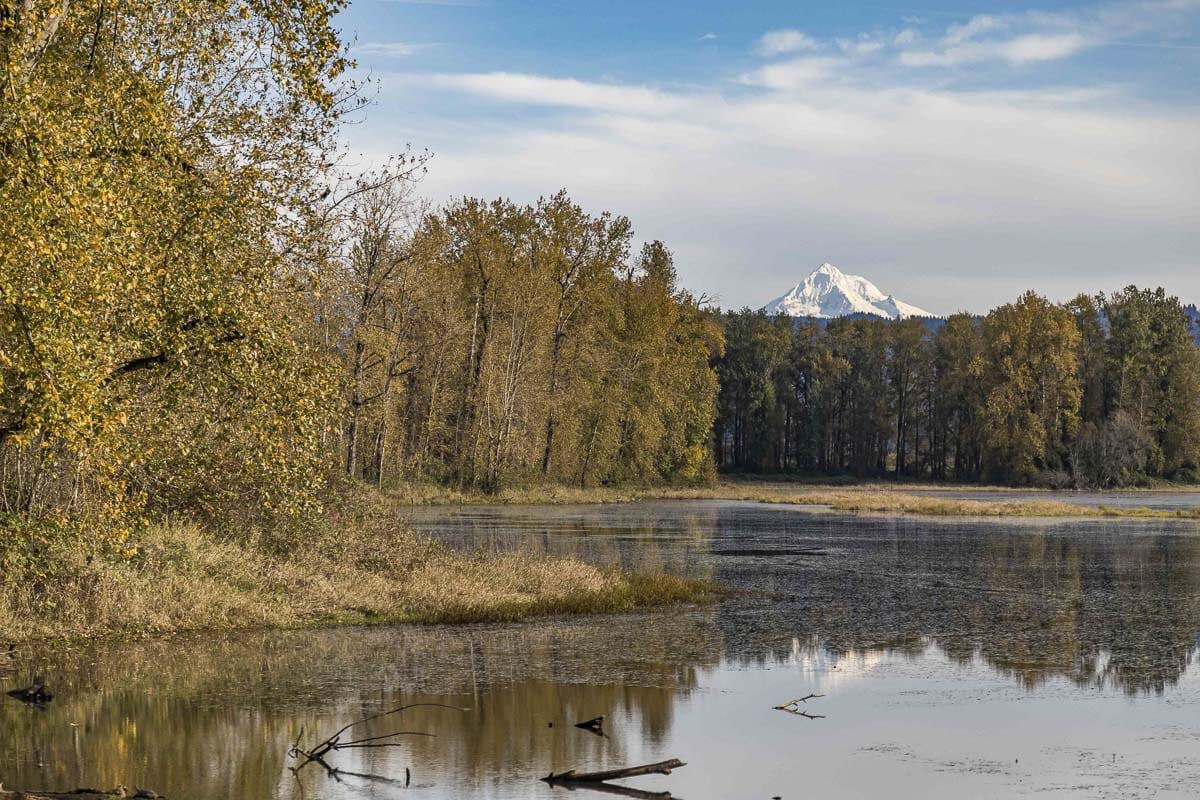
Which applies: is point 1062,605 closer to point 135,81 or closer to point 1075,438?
point 135,81

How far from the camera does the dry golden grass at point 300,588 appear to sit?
17.0 m

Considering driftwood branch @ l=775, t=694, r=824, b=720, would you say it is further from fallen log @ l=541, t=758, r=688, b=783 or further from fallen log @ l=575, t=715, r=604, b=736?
fallen log @ l=541, t=758, r=688, b=783

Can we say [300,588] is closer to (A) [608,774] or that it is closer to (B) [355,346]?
(A) [608,774]

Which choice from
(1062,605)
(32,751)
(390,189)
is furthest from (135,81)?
(390,189)

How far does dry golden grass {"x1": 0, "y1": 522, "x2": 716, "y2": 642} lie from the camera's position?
17016 millimetres

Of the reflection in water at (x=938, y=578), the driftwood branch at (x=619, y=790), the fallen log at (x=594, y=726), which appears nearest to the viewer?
the driftwood branch at (x=619, y=790)

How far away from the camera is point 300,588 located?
20.0 metres

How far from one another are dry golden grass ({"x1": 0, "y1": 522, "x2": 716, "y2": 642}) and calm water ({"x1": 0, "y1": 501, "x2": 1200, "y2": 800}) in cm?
79

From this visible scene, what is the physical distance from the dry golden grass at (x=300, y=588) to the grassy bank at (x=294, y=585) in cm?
2

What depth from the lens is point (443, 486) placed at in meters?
63.8

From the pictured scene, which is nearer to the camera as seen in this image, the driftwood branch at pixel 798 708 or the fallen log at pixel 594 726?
the fallen log at pixel 594 726

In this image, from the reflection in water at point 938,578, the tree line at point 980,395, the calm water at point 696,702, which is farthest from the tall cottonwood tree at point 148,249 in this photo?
the tree line at point 980,395

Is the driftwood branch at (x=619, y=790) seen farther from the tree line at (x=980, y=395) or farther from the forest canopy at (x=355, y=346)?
the tree line at (x=980, y=395)

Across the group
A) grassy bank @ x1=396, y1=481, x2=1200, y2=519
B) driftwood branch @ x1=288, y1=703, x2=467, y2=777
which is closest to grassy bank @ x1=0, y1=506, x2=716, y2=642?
driftwood branch @ x1=288, y1=703, x2=467, y2=777
